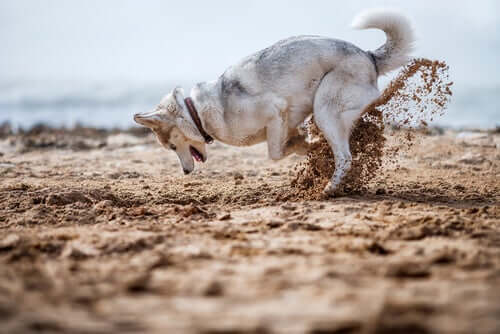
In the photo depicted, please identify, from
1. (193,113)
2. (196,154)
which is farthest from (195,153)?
(193,113)

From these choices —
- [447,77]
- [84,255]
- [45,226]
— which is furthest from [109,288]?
[447,77]

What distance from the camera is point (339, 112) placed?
531cm

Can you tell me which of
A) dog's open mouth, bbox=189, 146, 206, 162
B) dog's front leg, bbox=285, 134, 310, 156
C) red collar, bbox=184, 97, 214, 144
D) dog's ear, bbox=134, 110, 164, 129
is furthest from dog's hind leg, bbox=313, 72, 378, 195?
dog's ear, bbox=134, 110, 164, 129

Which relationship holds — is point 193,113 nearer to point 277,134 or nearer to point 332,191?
point 277,134

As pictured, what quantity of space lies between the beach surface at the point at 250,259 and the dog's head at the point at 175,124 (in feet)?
2.04

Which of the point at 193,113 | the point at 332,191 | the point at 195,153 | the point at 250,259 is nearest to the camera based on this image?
the point at 250,259

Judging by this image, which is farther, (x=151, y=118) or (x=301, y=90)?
(x=151, y=118)

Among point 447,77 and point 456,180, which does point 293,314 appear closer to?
point 447,77

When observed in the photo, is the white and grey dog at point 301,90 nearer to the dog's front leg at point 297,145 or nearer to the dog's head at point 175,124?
the dog's head at point 175,124

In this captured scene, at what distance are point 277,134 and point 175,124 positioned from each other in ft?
4.13

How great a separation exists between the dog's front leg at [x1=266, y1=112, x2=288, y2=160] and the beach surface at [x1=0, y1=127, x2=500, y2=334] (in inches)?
21.8

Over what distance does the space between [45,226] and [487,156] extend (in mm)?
7605

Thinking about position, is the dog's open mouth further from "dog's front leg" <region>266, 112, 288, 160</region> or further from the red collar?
"dog's front leg" <region>266, 112, 288, 160</region>

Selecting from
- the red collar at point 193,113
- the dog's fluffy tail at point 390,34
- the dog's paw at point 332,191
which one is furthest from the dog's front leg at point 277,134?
the dog's fluffy tail at point 390,34
